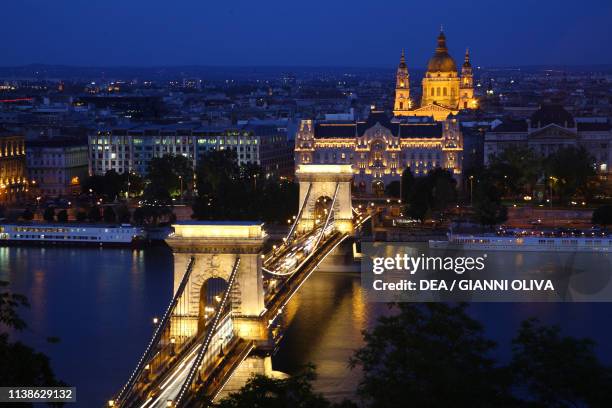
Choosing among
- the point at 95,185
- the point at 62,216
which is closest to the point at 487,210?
the point at 62,216

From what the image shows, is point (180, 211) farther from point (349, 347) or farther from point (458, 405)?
point (458, 405)

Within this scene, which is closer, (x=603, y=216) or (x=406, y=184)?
(x=603, y=216)

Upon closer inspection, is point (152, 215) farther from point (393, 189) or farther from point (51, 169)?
point (51, 169)

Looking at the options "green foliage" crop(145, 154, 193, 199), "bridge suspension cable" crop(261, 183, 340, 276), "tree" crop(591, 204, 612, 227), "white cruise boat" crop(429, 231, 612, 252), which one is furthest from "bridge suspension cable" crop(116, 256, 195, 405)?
"green foliage" crop(145, 154, 193, 199)

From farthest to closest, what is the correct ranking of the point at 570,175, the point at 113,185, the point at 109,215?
the point at 113,185, the point at 570,175, the point at 109,215

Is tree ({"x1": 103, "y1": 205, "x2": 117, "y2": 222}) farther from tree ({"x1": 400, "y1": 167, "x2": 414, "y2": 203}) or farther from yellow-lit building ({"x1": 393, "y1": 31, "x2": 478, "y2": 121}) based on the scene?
yellow-lit building ({"x1": 393, "y1": 31, "x2": 478, "y2": 121})

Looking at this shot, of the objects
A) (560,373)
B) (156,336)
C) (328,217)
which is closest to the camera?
(560,373)
